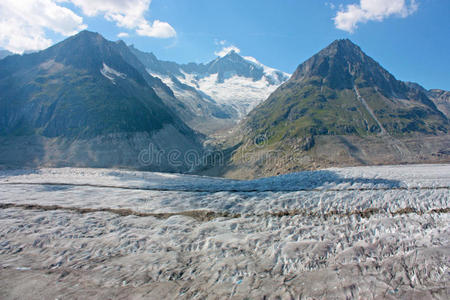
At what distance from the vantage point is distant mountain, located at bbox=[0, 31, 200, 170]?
12212 centimetres

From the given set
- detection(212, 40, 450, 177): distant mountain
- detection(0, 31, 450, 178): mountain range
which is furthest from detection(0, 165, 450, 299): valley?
detection(212, 40, 450, 177): distant mountain

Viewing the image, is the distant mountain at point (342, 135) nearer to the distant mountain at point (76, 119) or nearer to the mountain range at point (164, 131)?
the mountain range at point (164, 131)

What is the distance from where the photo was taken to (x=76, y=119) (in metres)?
146

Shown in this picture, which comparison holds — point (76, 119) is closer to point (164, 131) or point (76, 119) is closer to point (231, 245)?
point (164, 131)

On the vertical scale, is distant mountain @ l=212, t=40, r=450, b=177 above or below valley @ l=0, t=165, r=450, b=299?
above

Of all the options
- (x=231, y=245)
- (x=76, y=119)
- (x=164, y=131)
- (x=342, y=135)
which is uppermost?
(x=76, y=119)

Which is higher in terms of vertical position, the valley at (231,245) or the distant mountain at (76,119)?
the distant mountain at (76,119)

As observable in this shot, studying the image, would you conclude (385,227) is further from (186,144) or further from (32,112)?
(32,112)

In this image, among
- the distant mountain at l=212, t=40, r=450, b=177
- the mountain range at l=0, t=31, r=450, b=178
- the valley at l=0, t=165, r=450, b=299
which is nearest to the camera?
the valley at l=0, t=165, r=450, b=299

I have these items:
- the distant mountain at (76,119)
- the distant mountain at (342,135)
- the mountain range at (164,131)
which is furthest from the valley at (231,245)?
the distant mountain at (76,119)

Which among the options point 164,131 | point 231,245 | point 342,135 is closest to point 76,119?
point 164,131

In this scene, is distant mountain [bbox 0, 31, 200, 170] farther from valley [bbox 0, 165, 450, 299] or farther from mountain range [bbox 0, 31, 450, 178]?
valley [bbox 0, 165, 450, 299]

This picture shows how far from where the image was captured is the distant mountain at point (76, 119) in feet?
401

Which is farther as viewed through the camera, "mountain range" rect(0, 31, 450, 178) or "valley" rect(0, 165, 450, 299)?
"mountain range" rect(0, 31, 450, 178)
